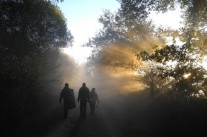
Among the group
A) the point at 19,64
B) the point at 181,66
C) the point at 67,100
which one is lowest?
the point at 67,100

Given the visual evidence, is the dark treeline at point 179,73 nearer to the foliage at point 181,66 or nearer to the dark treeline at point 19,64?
the foliage at point 181,66

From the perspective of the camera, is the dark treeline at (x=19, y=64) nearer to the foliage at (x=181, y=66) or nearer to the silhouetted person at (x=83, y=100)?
the silhouetted person at (x=83, y=100)

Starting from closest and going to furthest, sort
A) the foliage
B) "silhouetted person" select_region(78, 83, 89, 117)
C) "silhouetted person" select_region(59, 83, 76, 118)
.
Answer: the foliage → "silhouetted person" select_region(59, 83, 76, 118) → "silhouetted person" select_region(78, 83, 89, 117)

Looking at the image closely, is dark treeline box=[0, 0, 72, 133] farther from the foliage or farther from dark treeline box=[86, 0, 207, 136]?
the foliage

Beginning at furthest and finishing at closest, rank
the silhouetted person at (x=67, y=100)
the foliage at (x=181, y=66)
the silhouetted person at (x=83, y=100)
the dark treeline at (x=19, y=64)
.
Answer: the silhouetted person at (x=83, y=100) < the silhouetted person at (x=67, y=100) < the dark treeline at (x=19, y=64) < the foliage at (x=181, y=66)

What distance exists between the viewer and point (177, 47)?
916 centimetres

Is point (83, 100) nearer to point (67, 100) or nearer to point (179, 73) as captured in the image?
point (67, 100)

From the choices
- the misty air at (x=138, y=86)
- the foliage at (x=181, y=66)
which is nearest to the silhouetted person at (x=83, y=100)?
the misty air at (x=138, y=86)

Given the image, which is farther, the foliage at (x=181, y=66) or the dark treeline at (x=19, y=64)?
the dark treeline at (x=19, y=64)

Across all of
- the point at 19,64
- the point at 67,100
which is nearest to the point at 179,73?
the point at 67,100

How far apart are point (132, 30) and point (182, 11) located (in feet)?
38.6

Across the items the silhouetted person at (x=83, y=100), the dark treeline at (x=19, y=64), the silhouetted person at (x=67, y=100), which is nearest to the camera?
the dark treeline at (x=19, y=64)

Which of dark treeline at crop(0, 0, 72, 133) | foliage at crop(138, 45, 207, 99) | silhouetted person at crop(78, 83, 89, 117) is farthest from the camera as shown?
silhouetted person at crop(78, 83, 89, 117)

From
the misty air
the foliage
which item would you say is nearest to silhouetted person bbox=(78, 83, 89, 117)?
the misty air
